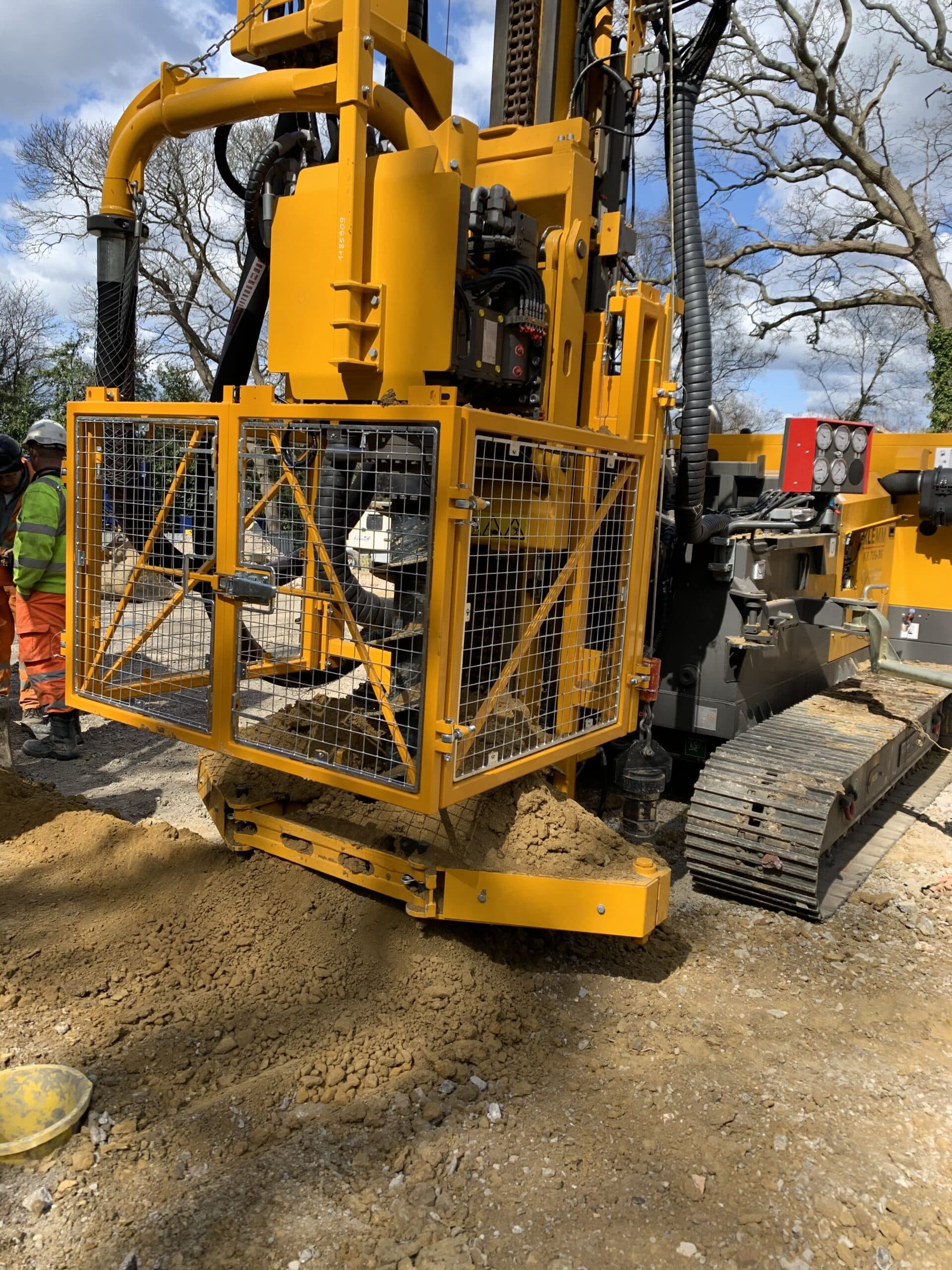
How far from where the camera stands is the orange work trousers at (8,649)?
20.9 ft

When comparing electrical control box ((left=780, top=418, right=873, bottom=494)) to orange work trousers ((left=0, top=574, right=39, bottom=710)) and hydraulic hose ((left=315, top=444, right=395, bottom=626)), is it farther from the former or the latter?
orange work trousers ((left=0, top=574, right=39, bottom=710))

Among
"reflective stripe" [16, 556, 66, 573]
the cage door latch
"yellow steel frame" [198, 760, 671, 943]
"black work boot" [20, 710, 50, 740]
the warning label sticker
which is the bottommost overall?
"black work boot" [20, 710, 50, 740]

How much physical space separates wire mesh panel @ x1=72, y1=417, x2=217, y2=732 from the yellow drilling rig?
16 millimetres

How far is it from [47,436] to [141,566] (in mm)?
3097

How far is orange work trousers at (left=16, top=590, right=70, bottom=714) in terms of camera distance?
616cm

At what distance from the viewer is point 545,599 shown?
3.48 metres

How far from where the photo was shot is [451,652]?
2.90 m

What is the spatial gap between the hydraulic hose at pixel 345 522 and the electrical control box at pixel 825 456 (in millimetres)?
2548

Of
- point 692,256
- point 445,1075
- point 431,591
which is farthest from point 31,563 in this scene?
point 445,1075

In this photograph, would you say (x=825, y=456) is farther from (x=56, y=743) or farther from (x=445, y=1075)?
(x=56, y=743)

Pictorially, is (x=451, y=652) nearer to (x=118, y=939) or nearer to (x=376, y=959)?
(x=376, y=959)

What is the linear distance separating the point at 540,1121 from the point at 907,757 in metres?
3.84

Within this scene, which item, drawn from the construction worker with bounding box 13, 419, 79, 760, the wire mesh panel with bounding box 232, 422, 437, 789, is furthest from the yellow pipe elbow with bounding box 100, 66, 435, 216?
the construction worker with bounding box 13, 419, 79, 760

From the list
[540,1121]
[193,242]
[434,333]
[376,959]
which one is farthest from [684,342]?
[193,242]
